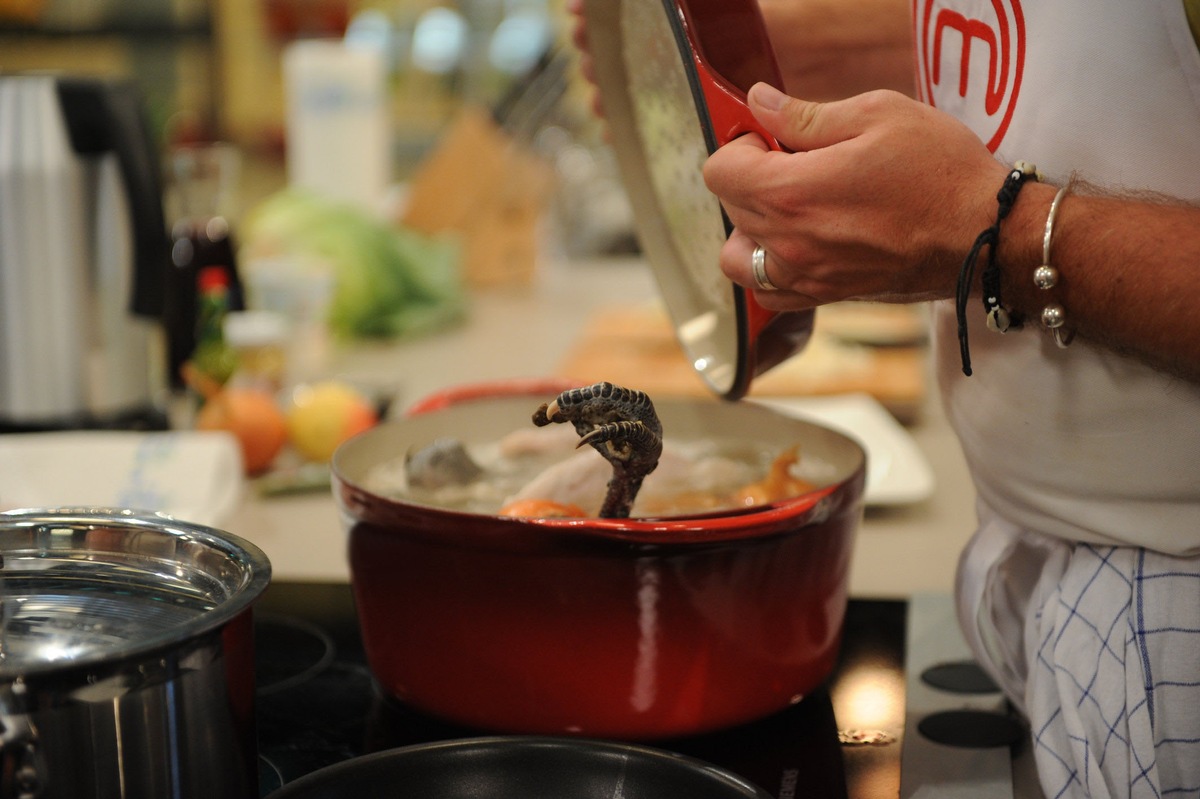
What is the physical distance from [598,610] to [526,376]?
1245 millimetres

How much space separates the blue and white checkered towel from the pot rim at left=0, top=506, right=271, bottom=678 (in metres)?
0.45

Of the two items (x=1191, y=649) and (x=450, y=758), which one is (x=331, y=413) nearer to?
(x=450, y=758)

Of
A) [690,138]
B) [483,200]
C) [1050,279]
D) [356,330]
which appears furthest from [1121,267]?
[483,200]

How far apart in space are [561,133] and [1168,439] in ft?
9.73

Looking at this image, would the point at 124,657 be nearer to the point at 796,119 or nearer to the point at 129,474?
the point at 796,119

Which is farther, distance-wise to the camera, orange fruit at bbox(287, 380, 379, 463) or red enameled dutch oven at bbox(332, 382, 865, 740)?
orange fruit at bbox(287, 380, 379, 463)

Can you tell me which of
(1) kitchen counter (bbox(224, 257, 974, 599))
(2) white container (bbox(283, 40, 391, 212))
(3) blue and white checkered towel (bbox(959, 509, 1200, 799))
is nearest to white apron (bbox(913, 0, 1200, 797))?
(3) blue and white checkered towel (bbox(959, 509, 1200, 799))

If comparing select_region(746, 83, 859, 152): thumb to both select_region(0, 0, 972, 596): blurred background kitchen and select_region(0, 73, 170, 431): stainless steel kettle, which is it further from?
select_region(0, 73, 170, 431): stainless steel kettle

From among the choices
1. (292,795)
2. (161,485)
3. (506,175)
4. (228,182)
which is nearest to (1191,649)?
(292,795)

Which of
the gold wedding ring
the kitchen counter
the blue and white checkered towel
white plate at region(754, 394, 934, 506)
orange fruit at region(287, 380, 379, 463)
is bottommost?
the kitchen counter

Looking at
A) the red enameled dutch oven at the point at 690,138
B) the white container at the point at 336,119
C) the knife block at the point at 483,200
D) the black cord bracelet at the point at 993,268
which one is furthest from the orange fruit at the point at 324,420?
the white container at the point at 336,119

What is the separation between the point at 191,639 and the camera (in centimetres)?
51

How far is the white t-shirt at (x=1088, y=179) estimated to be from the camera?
25.4 inches

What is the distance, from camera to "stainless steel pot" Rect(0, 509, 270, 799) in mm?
481
